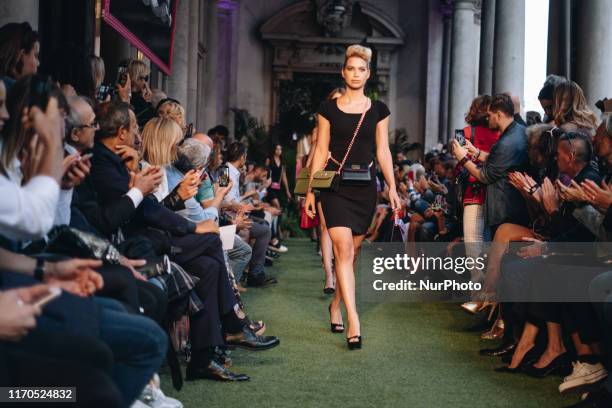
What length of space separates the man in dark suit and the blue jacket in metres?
2.38

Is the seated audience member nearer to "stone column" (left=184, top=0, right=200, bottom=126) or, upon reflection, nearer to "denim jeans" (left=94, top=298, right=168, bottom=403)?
"denim jeans" (left=94, top=298, right=168, bottom=403)

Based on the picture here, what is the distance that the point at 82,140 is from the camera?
13.9 feet

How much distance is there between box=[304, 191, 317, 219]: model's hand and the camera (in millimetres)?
6590

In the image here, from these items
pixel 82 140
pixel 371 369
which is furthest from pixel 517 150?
pixel 82 140

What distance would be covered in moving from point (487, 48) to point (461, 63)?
3.85 meters

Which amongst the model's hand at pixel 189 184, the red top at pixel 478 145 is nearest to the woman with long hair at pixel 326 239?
the red top at pixel 478 145

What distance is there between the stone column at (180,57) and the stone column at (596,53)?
782 centimetres

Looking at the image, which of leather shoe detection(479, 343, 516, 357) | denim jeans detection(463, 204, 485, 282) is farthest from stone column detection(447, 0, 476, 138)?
leather shoe detection(479, 343, 516, 357)

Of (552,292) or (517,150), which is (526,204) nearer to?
(517,150)

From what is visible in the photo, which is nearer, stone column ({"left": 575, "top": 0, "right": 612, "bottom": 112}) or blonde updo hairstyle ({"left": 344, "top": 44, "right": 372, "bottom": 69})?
blonde updo hairstyle ({"left": 344, "top": 44, "right": 372, "bottom": 69})

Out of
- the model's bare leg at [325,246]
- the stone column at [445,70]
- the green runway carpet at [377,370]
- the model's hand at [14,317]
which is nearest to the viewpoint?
the model's hand at [14,317]

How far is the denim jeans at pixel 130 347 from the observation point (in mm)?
2922

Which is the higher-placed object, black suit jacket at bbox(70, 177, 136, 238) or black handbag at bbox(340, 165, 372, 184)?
black handbag at bbox(340, 165, 372, 184)

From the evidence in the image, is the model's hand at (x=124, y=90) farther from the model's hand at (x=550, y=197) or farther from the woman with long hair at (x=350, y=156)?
the model's hand at (x=550, y=197)
